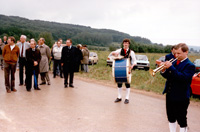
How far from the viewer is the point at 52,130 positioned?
14.8 feet

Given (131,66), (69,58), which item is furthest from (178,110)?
(69,58)

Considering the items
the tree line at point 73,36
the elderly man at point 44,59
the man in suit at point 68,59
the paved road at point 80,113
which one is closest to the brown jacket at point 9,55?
the paved road at point 80,113

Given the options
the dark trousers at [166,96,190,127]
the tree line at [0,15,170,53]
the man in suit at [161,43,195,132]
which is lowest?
the dark trousers at [166,96,190,127]

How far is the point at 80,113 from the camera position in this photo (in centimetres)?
578

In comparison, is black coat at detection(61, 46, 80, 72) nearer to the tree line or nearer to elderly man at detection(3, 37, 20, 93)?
elderly man at detection(3, 37, 20, 93)

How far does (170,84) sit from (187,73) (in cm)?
43

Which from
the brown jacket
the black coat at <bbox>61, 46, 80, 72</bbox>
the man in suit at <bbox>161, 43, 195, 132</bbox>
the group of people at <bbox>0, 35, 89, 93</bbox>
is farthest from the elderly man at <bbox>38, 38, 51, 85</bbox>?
the man in suit at <bbox>161, 43, 195, 132</bbox>

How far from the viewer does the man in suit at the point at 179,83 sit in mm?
3574

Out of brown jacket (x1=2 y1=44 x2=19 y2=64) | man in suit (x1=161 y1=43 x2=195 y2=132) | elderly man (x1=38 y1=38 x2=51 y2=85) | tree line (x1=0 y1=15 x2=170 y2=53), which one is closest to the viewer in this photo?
man in suit (x1=161 y1=43 x2=195 y2=132)

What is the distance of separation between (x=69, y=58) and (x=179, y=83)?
20.6 feet

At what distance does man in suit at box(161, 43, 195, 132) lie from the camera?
3.57 metres

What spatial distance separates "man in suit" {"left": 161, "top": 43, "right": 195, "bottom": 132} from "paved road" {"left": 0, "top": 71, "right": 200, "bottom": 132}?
116 cm

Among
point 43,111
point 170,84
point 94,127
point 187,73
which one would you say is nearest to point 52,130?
point 94,127

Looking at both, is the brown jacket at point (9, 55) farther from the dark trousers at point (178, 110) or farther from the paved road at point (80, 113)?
the dark trousers at point (178, 110)
